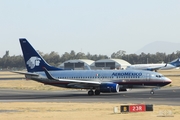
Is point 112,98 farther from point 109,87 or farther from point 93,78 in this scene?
point 93,78

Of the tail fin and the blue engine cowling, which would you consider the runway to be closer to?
the blue engine cowling

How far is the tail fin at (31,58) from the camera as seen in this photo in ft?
200

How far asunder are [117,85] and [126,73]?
2.12 m

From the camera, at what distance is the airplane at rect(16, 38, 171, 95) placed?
55.9 metres

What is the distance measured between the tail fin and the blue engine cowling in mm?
9038

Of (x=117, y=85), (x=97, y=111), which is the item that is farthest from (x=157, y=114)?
(x=117, y=85)

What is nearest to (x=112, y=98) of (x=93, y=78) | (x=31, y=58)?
(x=93, y=78)

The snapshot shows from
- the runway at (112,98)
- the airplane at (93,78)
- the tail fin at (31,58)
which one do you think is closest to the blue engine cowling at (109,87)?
the airplane at (93,78)

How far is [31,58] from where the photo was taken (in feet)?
200

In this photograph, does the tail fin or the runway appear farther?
the tail fin

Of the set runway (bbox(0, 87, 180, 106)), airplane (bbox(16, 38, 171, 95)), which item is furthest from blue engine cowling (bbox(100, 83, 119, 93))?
runway (bbox(0, 87, 180, 106))

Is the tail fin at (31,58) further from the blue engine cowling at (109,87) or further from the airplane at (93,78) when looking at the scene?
the blue engine cowling at (109,87)

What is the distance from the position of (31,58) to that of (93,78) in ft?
30.0

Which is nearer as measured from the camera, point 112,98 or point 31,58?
point 112,98
